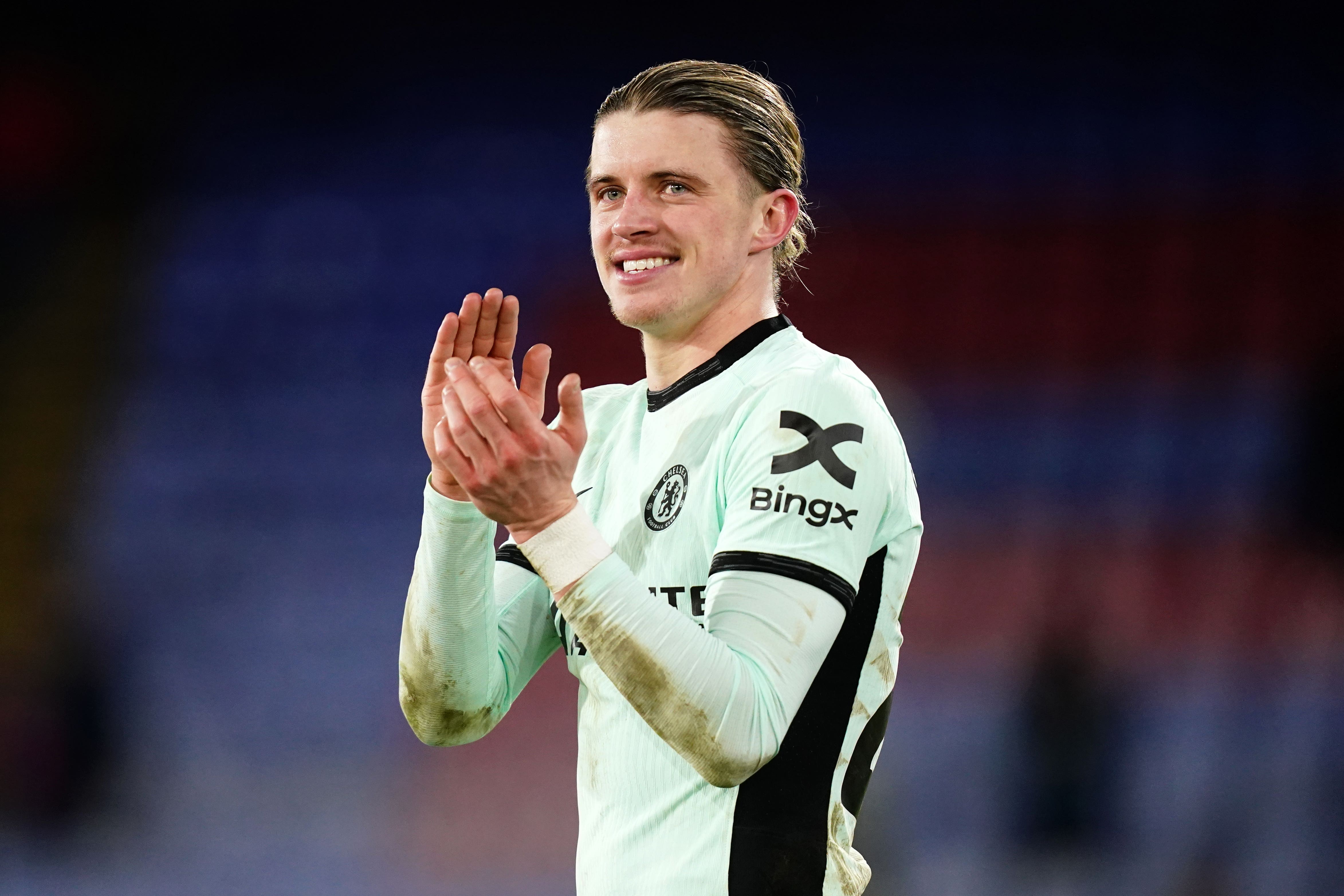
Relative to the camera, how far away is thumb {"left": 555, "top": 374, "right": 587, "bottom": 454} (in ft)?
4.10

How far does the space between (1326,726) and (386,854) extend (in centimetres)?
272

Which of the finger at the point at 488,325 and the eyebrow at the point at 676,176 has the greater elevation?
the eyebrow at the point at 676,176

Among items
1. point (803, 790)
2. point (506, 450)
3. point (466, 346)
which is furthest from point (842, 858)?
point (466, 346)

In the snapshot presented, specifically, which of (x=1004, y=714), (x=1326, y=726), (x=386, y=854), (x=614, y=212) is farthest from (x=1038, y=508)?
(x=614, y=212)

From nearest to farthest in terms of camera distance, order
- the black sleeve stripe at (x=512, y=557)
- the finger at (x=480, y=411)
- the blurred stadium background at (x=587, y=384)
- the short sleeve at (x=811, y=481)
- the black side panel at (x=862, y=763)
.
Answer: the finger at (x=480, y=411) < the short sleeve at (x=811, y=481) < the black side panel at (x=862, y=763) < the black sleeve stripe at (x=512, y=557) < the blurred stadium background at (x=587, y=384)

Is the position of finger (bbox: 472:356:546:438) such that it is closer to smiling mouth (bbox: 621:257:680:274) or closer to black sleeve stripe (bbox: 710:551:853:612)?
black sleeve stripe (bbox: 710:551:853:612)

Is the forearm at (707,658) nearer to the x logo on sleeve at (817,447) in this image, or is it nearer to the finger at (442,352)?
the x logo on sleeve at (817,447)

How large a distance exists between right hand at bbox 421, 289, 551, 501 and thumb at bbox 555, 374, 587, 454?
146 millimetres

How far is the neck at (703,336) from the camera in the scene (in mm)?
1622

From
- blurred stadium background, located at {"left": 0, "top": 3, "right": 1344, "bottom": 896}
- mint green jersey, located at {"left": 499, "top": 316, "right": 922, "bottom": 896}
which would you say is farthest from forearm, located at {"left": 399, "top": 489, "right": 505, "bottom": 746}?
blurred stadium background, located at {"left": 0, "top": 3, "right": 1344, "bottom": 896}

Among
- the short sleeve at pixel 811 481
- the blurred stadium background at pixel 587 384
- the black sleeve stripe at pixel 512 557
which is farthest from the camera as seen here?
the blurred stadium background at pixel 587 384

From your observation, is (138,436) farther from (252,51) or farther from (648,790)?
(648,790)

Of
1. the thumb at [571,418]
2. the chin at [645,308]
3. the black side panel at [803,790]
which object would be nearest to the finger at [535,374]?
the thumb at [571,418]

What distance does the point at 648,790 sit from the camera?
1414 millimetres
